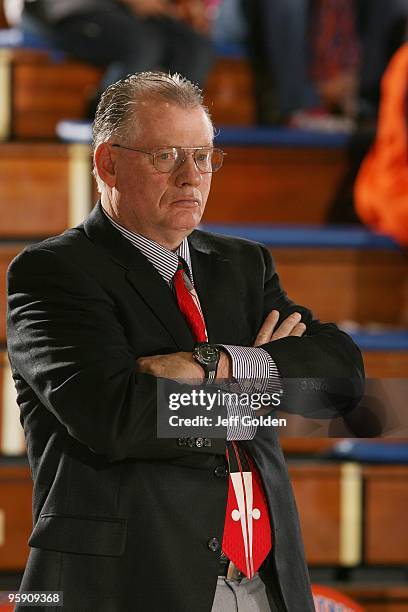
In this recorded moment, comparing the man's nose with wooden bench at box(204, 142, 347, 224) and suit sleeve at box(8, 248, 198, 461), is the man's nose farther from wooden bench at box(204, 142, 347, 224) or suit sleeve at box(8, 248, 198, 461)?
wooden bench at box(204, 142, 347, 224)

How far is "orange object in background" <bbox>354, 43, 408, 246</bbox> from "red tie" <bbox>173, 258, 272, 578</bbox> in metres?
1.39

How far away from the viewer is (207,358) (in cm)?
114

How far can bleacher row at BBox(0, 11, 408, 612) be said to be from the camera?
89.2 inches

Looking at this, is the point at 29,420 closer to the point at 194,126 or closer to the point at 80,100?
the point at 194,126

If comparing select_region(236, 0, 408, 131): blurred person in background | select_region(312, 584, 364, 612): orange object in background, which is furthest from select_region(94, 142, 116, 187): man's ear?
select_region(236, 0, 408, 131): blurred person in background

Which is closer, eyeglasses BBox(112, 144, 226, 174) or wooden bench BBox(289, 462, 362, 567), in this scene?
eyeglasses BBox(112, 144, 226, 174)

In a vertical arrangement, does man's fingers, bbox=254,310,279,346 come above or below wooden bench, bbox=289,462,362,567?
above

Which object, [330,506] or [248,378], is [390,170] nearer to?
[330,506]

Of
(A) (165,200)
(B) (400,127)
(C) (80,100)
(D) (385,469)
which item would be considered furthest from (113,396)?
(C) (80,100)

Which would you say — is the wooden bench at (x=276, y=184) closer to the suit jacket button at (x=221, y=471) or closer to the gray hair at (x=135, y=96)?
the gray hair at (x=135, y=96)

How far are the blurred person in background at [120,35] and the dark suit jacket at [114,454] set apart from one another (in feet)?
5.02

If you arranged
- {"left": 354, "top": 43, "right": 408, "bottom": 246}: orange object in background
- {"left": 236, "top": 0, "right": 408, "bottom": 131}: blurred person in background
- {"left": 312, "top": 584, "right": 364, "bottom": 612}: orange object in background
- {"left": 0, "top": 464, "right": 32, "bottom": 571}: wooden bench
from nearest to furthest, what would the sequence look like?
Answer: {"left": 312, "top": 584, "right": 364, "bottom": 612}: orange object in background
{"left": 0, "top": 464, "right": 32, "bottom": 571}: wooden bench
{"left": 354, "top": 43, "right": 408, "bottom": 246}: orange object in background
{"left": 236, "top": 0, "right": 408, "bottom": 131}: blurred person in background

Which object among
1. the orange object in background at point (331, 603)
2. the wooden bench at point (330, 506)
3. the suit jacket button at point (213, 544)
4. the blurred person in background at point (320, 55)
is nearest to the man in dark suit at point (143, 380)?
the suit jacket button at point (213, 544)

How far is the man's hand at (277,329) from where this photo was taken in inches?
49.2
